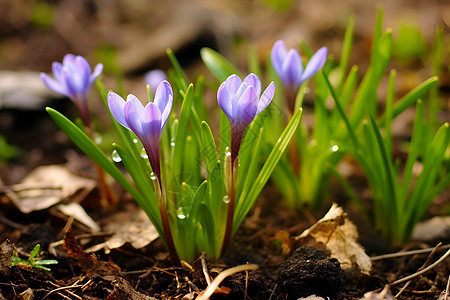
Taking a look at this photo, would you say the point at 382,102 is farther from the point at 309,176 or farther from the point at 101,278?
the point at 101,278

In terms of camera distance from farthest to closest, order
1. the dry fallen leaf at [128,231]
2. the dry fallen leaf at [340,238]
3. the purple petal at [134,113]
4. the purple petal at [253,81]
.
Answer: the dry fallen leaf at [128,231] < the dry fallen leaf at [340,238] < the purple petal at [253,81] < the purple petal at [134,113]

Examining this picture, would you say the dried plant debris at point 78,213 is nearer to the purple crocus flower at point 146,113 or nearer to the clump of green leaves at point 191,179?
the clump of green leaves at point 191,179

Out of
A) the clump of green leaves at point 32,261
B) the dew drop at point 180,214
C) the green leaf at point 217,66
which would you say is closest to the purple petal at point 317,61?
the green leaf at point 217,66

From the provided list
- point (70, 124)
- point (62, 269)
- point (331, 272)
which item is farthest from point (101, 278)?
point (331, 272)

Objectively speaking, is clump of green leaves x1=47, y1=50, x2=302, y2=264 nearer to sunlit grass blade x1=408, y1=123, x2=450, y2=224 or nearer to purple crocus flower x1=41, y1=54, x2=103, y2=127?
purple crocus flower x1=41, y1=54, x2=103, y2=127

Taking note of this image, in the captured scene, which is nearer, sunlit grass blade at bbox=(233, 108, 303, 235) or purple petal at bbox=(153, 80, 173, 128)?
purple petal at bbox=(153, 80, 173, 128)

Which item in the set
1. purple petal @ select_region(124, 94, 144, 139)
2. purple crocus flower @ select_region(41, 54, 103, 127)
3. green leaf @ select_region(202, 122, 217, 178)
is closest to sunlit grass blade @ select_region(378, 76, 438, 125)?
green leaf @ select_region(202, 122, 217, 178)

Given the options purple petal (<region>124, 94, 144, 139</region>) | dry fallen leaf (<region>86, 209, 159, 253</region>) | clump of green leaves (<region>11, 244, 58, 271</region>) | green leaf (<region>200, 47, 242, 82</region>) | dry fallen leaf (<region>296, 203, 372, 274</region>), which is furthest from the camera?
green leaf (<region>200, 47, 242, 82</region>)
